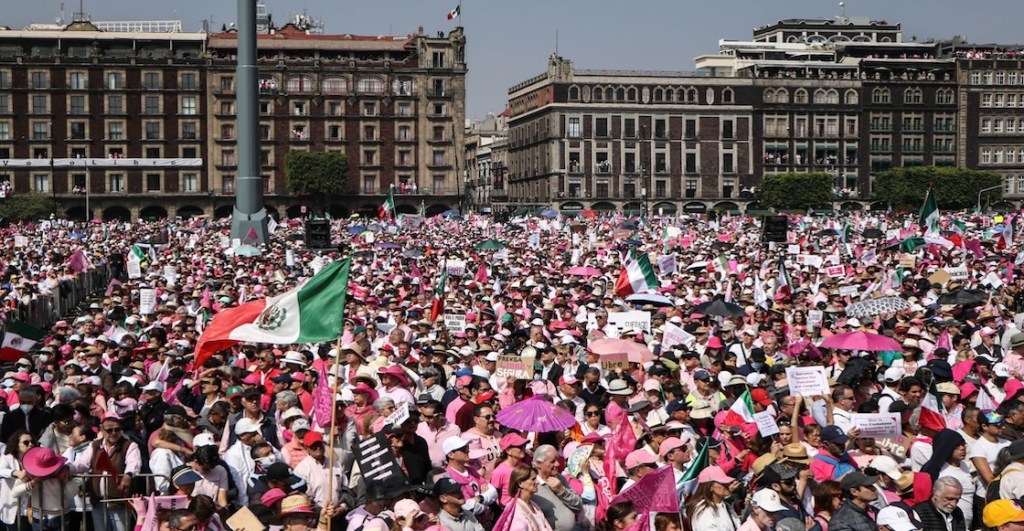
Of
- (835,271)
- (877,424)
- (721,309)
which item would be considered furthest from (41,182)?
(877,424)

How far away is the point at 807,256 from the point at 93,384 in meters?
20.7

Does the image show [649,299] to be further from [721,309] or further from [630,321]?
[630,321]

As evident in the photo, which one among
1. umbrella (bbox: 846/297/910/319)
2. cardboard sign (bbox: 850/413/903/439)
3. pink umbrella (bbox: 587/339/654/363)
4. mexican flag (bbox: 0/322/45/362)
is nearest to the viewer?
cardboard sign (bbox: 850/413/903/439)

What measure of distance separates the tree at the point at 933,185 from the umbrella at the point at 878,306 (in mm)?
91758

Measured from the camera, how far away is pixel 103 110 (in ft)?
Result: 342

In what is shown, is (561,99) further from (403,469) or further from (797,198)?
(403,469)

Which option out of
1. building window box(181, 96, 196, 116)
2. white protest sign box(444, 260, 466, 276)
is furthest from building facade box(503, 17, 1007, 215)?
white protest sign box(444, 260, 466, 276)

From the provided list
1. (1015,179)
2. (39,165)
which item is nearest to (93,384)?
(39,165)

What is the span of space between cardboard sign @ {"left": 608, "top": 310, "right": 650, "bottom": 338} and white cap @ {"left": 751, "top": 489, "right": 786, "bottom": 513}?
31.5 feet

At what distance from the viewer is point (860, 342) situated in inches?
619

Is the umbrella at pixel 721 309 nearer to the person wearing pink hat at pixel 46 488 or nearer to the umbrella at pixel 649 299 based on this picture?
the umbrella at pixel 649 299

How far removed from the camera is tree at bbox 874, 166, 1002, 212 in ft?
365

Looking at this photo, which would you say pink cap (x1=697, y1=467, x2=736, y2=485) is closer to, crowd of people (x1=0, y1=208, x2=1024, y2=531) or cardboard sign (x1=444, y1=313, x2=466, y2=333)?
crowd of people (x1=0, y1=208, x2=1024, y2=531)

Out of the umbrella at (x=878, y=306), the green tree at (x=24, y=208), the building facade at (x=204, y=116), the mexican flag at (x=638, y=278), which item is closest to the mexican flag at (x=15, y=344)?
the mexican flag at (x=638, y=278)
